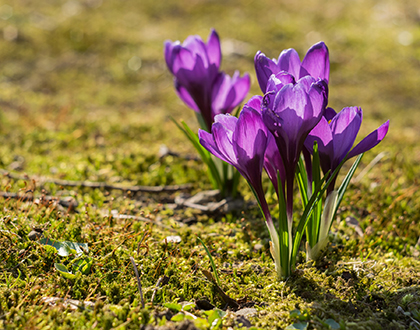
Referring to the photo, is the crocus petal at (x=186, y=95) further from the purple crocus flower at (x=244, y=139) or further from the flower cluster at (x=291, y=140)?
the purple crocus flower at (x=244, y=139)

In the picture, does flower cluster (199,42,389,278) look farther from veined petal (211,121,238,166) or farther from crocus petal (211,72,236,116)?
crocus petal (211,72,236,116)

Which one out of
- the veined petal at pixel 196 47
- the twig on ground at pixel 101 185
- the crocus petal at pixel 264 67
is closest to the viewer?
the crocus petal at pixel 264 67

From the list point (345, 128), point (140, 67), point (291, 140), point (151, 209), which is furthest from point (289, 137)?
point (140, 67)

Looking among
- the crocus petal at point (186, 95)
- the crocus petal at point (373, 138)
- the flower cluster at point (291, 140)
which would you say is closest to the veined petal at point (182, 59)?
the crocus petal at point (186, 95)

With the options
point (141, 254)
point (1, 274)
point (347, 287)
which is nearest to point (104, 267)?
point (141, 254)

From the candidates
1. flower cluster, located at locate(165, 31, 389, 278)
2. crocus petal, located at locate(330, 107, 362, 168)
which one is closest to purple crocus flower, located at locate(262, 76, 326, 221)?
flower cluster, located at locate(165, 31, 389, 278)

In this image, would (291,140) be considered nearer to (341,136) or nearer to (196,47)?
(341,136)

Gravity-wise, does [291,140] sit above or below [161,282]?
above

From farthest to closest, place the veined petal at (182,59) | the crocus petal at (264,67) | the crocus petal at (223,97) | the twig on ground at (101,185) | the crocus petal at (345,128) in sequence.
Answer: the twig on ground at (101,185) → the crocus petal at (223,97) → the veined petal at (182,59) → the crocus petal at (264,67) → the crocus petal at (345,128)
